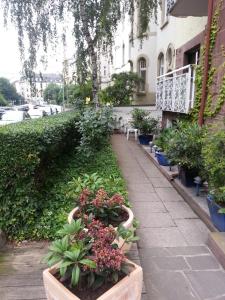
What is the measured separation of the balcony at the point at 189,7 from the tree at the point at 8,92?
61522mm

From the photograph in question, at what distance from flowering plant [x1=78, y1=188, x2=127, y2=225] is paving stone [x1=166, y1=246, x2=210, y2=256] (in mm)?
683

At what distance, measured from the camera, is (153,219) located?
3824mm

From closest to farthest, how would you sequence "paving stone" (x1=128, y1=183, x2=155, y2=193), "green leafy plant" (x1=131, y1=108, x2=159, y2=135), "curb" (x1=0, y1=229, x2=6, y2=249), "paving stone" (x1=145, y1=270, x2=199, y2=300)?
"paving stone" (x1=145, y1=270, x2=199, y2=300)
"curb" (x1=0, y1=229, x2=6, y2=249)
"paving stone" (x1=128, y1=183, x2=155, y2=193)
"green leafy plant" (x1=131, y1=108, x2=159, y2=135)

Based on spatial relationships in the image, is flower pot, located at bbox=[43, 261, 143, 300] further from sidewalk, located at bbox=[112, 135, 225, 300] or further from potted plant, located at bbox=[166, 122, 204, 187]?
potted plant, located at bbox=[166, 122, 204, 187]

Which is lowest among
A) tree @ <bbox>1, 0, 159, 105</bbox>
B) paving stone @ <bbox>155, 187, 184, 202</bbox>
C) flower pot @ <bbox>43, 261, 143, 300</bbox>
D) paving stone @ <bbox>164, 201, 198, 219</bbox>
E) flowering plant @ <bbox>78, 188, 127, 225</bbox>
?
paving stone @ <bbox>155, 187, 184, 202</bbox>

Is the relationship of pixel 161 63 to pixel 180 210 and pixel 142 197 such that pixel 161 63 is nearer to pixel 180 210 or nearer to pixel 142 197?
pixel 142 197

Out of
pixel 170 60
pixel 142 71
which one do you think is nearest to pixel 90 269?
pixel 170 60

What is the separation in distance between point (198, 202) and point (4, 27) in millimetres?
9760

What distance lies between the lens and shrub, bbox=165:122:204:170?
176 inches

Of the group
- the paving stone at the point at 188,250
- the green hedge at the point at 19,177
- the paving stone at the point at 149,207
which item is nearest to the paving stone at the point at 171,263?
the paving stone at the point at 188,250

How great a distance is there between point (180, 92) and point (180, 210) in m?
3.73

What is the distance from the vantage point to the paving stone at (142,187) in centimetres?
501

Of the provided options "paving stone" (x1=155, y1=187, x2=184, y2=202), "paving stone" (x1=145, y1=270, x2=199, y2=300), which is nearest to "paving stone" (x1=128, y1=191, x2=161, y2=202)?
"paving stone" (x1=155, y1=187, x2=184, y2=202)

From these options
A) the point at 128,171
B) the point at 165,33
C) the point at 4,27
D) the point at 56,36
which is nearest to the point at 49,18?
the point at 56,36
